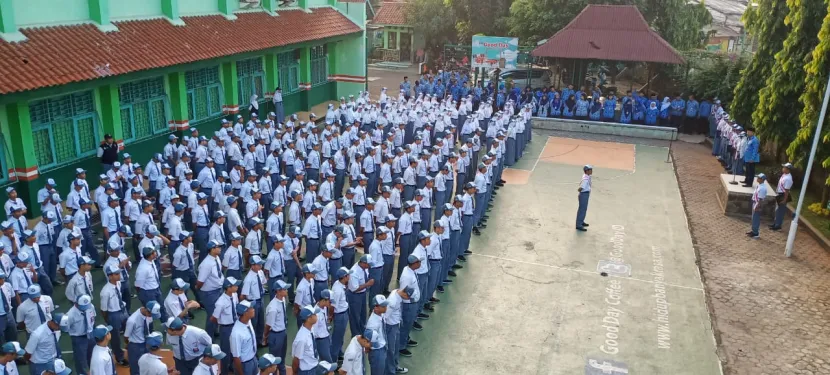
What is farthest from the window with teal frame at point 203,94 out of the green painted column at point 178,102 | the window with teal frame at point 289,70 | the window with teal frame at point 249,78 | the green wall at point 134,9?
the window with teal frame at point 289,70

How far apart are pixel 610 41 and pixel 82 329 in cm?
1994

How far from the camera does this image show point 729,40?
37.3 m

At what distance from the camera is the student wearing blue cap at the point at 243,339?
6500 millimetres

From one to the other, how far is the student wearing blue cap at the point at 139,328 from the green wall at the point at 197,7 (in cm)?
1157

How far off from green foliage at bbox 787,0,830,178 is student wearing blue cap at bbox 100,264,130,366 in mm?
12317

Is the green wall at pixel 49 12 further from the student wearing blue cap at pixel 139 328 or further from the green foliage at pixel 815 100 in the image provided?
the green foliage at pixel 815 100

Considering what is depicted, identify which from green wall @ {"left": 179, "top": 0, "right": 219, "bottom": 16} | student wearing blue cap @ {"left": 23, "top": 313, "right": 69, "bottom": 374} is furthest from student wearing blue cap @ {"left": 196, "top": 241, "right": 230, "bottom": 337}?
green wall @ {"left": 179, "top": 0, "right": 219, "bottom": 16}

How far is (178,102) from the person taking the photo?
1612cm

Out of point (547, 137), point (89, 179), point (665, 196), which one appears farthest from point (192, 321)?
point (547, 137)

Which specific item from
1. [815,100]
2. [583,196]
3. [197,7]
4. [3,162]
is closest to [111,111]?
[3,162]

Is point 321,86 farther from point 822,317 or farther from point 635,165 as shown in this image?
point 822,317

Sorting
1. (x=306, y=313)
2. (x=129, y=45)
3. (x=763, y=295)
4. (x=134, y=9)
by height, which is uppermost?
(x=134, y=9)

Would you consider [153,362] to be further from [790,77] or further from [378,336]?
[790,77]

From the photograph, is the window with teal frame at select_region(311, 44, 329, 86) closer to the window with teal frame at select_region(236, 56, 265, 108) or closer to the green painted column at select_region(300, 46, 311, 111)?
the green painted column at select_region(300, 46, 311, 111)
